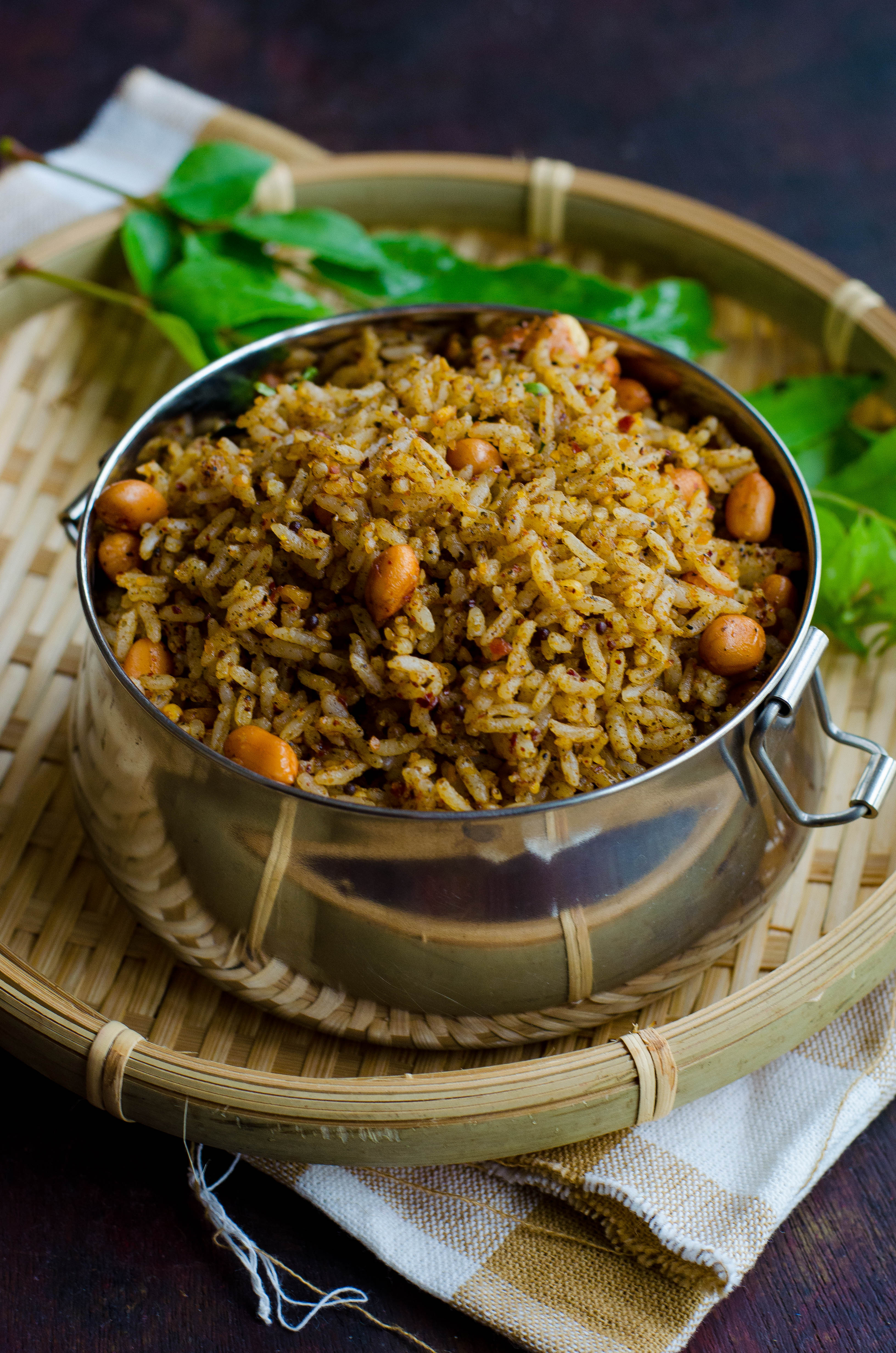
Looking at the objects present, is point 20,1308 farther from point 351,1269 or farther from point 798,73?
point 798,73

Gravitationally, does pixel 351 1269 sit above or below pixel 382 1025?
below

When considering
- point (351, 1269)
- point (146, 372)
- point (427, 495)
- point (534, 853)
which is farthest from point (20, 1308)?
point (146, 372)

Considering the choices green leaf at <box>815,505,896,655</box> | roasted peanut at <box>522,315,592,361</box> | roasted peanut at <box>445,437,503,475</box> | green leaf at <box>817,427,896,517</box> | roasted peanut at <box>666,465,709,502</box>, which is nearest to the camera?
roasted peanut at <box>445,437,503,475</box>

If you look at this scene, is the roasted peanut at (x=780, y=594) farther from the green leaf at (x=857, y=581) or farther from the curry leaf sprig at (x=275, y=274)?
the curry leaf sprig at (x=275, y=274)

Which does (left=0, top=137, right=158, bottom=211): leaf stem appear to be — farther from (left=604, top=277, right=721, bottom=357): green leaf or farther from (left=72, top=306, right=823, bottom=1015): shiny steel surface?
(left=72, top=306, right=823, bottom=1015): shiny steel surface

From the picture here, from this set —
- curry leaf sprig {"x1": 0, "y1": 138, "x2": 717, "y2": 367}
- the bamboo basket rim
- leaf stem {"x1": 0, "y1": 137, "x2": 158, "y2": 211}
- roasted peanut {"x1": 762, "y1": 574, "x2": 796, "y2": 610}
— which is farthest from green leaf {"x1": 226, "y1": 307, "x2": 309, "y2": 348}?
the bamboo basket rim

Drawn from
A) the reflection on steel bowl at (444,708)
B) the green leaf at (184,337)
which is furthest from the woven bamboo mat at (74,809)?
the green leaf at (184,337)
